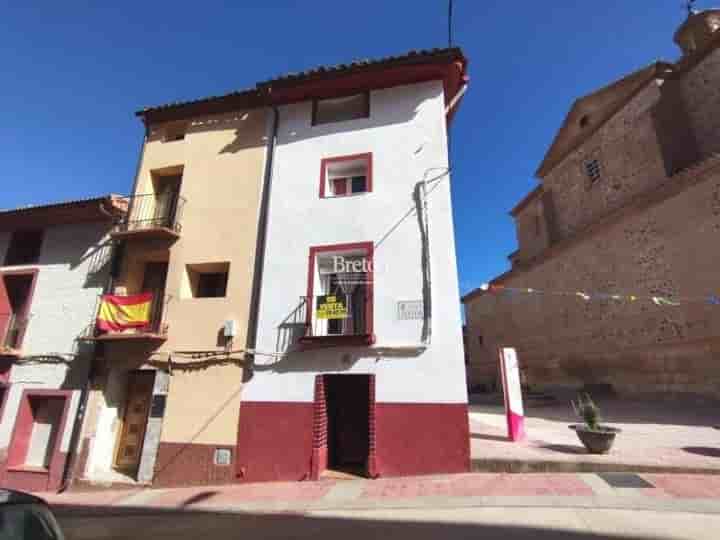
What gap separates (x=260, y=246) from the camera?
8.95 meters

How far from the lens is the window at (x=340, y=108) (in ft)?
32.0

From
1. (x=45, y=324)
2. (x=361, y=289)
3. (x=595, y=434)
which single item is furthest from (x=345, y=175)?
(x=45, y=324)

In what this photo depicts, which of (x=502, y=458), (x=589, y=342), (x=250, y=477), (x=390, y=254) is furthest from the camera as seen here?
(x=589, y=342)

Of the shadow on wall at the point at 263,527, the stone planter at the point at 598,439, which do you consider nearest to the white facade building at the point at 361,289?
the shadow on wall at the point at 263,527

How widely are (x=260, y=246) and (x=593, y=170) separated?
1792 centimetres

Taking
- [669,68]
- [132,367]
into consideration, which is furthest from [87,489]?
[669,68]

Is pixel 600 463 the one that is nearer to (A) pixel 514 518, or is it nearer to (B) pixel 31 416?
A: (A) pixel 514 518

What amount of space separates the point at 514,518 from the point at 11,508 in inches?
212

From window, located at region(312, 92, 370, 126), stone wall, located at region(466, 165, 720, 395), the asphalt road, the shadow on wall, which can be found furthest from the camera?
stone wall, located at region(466, 165, 720, 395)

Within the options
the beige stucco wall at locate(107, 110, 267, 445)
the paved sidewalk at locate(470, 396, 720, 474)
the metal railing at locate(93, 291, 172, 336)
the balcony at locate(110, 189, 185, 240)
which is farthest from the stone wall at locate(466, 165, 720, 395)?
the balcony at locate(110, 189, 185, 240)

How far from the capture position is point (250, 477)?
24.2 ft

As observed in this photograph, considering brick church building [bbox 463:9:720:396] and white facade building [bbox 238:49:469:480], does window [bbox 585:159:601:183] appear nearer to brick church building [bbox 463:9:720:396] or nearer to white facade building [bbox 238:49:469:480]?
brick church building [bbox 463:9:720:396]

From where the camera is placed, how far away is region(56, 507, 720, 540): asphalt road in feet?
14.1

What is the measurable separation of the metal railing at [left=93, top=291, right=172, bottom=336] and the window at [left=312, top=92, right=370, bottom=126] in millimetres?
6279
